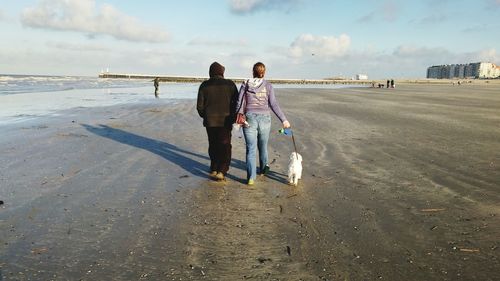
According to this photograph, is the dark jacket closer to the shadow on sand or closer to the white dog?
the shadow on sand

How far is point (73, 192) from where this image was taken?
5773 millimetres

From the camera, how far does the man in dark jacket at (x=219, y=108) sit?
6.67 m

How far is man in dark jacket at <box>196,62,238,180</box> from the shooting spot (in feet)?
21.9

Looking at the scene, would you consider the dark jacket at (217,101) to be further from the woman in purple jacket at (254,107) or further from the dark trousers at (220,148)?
the woman in purple jacket at (254,107)

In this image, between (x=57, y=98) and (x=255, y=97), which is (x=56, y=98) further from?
(x=255, y=97)

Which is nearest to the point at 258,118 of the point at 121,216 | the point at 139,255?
the point at 121,216

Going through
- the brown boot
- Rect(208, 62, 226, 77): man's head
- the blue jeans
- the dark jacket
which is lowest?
the brown boot

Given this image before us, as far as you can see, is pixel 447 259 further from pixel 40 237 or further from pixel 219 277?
pixel 40 237

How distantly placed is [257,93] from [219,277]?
3.64 meters

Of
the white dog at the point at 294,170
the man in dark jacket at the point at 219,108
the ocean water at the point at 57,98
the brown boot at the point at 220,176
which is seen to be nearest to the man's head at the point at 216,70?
the man in dark jacket at the point at 219,108

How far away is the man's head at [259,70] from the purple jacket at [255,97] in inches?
4.1

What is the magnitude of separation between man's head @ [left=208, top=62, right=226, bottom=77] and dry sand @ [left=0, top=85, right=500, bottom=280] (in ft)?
6.03

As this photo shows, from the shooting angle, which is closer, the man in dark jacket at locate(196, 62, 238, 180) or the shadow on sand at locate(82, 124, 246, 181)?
the man in dark jacket at locate(196, 62, 238, 180)

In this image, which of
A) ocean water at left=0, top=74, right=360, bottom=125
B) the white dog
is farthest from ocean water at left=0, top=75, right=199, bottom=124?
the white dog
